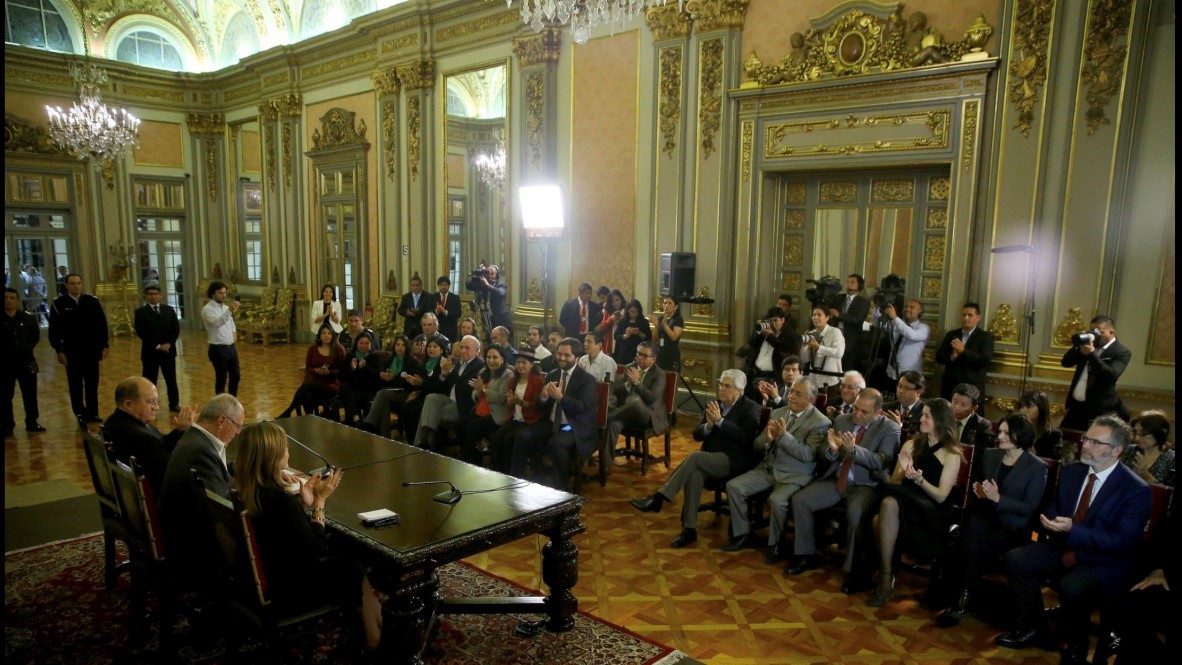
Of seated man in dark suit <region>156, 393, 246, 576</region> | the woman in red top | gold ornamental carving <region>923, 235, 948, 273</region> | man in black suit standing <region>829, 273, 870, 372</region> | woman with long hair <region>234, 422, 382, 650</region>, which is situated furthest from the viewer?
gold ornamental carving <region>923, 235, 948, 273</region>

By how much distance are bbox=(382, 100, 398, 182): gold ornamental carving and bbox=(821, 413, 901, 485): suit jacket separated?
29.7 ft

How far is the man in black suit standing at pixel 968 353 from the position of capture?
247 inches

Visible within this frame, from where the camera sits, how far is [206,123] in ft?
51.5

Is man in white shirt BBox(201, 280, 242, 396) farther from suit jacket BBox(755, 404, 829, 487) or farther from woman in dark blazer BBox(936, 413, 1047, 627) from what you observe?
woman in dark blazer BBox(936, 413, 1047, 627)

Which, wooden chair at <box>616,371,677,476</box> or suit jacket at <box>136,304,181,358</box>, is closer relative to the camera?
wooden chair at <box>616,371,677,476</box>

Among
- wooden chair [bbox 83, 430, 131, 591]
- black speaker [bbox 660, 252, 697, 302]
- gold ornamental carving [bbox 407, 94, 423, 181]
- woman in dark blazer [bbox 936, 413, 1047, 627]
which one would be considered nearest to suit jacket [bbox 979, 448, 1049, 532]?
woman in dark blazer [bbox 936, 413, 1047, 627]

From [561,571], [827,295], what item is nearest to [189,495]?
[561,571]

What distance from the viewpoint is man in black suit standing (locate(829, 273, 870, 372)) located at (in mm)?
6957

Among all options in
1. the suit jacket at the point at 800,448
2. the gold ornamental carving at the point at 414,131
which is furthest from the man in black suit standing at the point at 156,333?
the suit jacket at the point at 800,448

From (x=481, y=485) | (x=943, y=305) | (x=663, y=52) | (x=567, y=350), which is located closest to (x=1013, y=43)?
(x=943, y=305)

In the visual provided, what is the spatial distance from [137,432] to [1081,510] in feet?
15.2

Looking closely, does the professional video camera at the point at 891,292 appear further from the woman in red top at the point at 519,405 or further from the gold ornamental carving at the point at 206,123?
the gold ornamental carving at the point at 206,123

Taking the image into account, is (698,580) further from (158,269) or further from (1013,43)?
(158,269)

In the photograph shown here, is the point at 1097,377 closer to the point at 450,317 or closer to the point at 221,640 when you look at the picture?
the point at 221,640
